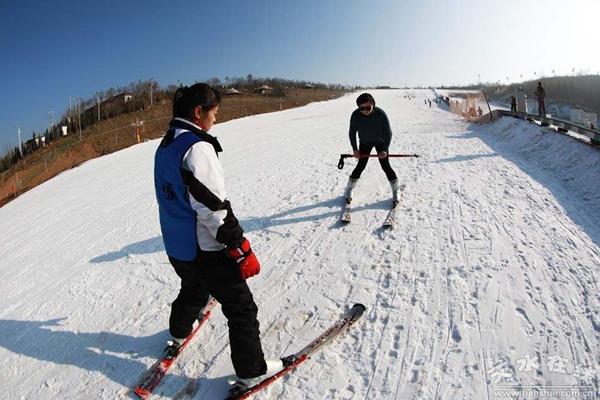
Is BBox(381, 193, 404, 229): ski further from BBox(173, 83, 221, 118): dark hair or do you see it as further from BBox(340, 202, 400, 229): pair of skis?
BBox(173, 83, 221, 118): dark hair

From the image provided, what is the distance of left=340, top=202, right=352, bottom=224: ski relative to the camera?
22.2 feet

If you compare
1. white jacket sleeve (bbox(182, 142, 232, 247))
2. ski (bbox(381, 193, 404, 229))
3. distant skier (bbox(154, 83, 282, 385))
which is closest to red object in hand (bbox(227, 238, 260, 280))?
distant skier (bbox(154, 83, 282, 385))

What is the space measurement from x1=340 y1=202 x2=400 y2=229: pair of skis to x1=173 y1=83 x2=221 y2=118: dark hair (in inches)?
161

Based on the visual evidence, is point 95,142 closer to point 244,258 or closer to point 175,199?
point 175,199

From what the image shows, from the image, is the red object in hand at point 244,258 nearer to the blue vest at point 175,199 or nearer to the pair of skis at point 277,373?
the blue vest at point 175,199

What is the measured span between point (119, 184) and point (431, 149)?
9.78 m

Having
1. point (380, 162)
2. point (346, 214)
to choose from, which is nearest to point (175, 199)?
point (346, 214)

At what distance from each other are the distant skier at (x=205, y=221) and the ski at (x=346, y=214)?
372cm

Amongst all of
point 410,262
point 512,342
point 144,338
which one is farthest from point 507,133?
point 144,338

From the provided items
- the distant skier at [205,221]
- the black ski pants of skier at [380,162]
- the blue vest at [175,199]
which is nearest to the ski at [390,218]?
the black ski pants of skier at [380,162]

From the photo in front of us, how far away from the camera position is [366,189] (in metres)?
8.54

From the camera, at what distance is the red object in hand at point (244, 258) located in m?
2.90

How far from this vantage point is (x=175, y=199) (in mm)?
2975

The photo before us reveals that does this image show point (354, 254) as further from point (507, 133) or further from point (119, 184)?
point (507, 133)
